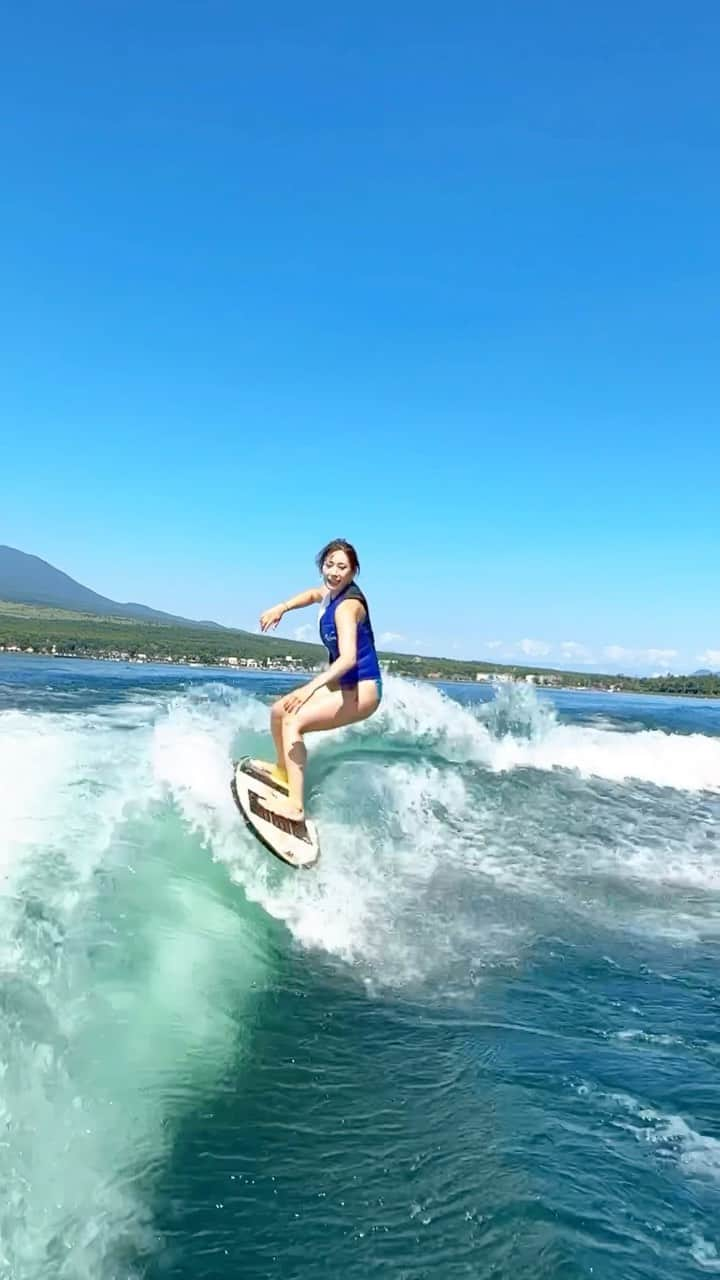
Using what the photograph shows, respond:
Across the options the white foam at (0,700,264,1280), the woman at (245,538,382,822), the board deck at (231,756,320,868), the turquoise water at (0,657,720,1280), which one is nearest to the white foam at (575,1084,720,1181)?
the turquoise water at (0,657,720,1280)

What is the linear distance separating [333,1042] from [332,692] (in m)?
3.41

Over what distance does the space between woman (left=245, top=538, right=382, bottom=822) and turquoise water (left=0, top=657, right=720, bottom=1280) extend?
140 cm

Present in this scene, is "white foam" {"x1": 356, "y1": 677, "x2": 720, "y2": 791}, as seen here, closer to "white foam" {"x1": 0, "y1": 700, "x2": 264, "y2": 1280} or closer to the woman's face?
the woman's face

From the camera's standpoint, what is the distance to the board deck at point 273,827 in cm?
864

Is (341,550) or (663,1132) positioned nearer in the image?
(663,1132)

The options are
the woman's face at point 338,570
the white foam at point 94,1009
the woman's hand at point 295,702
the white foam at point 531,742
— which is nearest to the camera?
the white foam at point 94,1009

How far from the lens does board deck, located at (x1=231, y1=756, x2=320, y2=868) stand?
8.64 meters

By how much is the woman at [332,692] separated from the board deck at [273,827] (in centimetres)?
10

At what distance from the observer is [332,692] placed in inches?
346

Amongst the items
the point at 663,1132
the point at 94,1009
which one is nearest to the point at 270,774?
the point at 94,1009

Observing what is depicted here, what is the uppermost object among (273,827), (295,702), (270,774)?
(295,702)

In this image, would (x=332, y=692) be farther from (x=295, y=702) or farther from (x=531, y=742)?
(x=531, y=742)

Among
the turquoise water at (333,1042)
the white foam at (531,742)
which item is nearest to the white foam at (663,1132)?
the turquoise water at (333,1042)

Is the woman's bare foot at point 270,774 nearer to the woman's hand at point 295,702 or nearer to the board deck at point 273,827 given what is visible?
the board deck at point 273,827
